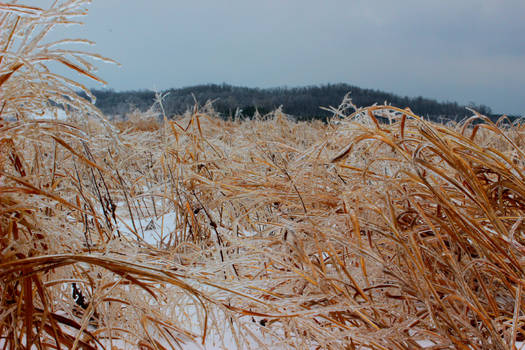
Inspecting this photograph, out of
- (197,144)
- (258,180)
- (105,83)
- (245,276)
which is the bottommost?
(245,276)

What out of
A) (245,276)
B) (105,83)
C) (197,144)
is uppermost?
→ (105,83)

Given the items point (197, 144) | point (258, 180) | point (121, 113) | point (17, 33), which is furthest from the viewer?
point (121, 113)

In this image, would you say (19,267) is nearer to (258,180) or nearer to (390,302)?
(390,302)

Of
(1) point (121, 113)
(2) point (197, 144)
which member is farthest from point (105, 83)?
(1) point (121, 113)

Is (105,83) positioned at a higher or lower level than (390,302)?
higher

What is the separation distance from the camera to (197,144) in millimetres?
1732

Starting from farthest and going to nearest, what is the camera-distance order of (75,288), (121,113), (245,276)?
(121,113) → (245,276) → (75,288)

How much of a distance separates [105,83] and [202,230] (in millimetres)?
862

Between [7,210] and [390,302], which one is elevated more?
[7,210]

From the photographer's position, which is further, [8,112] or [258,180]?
[258,180]

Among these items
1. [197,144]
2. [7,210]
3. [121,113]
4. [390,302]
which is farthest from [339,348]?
[121,113]

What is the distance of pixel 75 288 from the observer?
32.5 inches

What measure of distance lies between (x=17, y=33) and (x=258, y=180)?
0.88 m

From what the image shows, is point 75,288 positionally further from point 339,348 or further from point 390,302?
point 390,302
